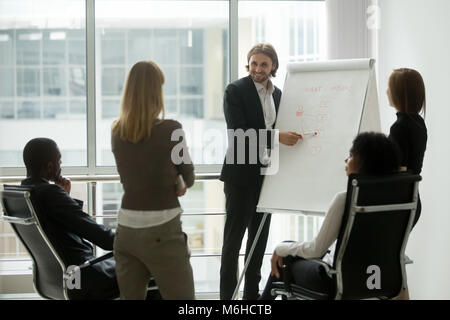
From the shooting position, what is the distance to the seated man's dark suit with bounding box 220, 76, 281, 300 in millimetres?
3186

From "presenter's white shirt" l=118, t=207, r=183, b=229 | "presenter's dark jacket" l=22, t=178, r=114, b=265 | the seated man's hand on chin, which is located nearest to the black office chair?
"presenter's white shirt" l=118, t=207, r=183, b=229

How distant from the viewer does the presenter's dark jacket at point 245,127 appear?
317 cm

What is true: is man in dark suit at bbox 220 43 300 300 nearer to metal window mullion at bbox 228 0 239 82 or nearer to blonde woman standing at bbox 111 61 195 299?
metal window mullion at bbox 228 0 239 82

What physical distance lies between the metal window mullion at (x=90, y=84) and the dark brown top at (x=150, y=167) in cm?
193

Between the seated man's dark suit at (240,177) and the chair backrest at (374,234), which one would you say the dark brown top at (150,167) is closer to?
the chair backrest at (374,234)

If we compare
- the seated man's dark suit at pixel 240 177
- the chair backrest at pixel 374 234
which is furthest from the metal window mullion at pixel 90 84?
the chair backrest at pixel 374 234

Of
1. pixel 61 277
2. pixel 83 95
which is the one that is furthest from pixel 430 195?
pixel 83 95

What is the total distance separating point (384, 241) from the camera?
238 cm

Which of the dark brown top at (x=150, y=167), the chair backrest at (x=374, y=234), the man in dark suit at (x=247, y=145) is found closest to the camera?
the dark brown top at (x=150, y=167)

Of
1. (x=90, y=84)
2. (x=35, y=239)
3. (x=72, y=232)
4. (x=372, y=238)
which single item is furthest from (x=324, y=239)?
(x=90, y=84)

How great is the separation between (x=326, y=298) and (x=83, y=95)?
2417 millimetres
